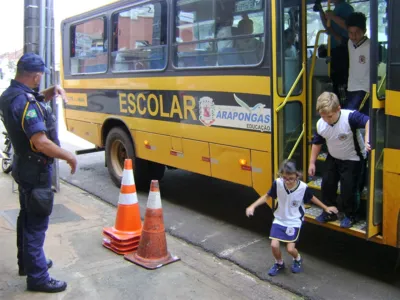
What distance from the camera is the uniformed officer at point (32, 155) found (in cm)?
347

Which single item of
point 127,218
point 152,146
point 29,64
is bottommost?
point 127,218

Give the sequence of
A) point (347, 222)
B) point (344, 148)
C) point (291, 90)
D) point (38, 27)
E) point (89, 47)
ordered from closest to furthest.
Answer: point (347, 222) → point (344, 148) → point (291, 90) → point (38, 27) → point (89, 47)

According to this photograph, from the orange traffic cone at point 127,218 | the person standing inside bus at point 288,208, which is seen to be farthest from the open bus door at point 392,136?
the orange traffic cone at point 127,218

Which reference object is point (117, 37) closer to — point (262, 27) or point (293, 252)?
point (262, 27)

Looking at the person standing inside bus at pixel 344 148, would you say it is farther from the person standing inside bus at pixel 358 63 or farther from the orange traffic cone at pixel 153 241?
the orange traffic cone at pixel 153 241

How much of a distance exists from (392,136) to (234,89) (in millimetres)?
1815

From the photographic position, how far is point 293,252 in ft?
13.4

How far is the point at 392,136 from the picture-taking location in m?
3.53

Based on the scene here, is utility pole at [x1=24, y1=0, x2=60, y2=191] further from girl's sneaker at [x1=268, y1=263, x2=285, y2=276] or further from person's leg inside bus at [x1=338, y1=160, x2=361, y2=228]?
person's leg inside bus at [x1=338, y1=160, x2=361, y2=228]

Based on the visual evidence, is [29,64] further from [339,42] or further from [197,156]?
[339,42]

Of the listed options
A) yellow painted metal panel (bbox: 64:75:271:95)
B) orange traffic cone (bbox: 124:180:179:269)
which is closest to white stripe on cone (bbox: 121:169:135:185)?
orange traffic cone (bbox: 124:180:179:269)

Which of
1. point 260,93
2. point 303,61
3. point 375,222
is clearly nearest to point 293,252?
point 375,222

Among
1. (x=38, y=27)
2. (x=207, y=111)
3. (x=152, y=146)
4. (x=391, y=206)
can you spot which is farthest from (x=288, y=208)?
(x=38, y=27)

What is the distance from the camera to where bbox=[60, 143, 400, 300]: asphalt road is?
3.96 metres
